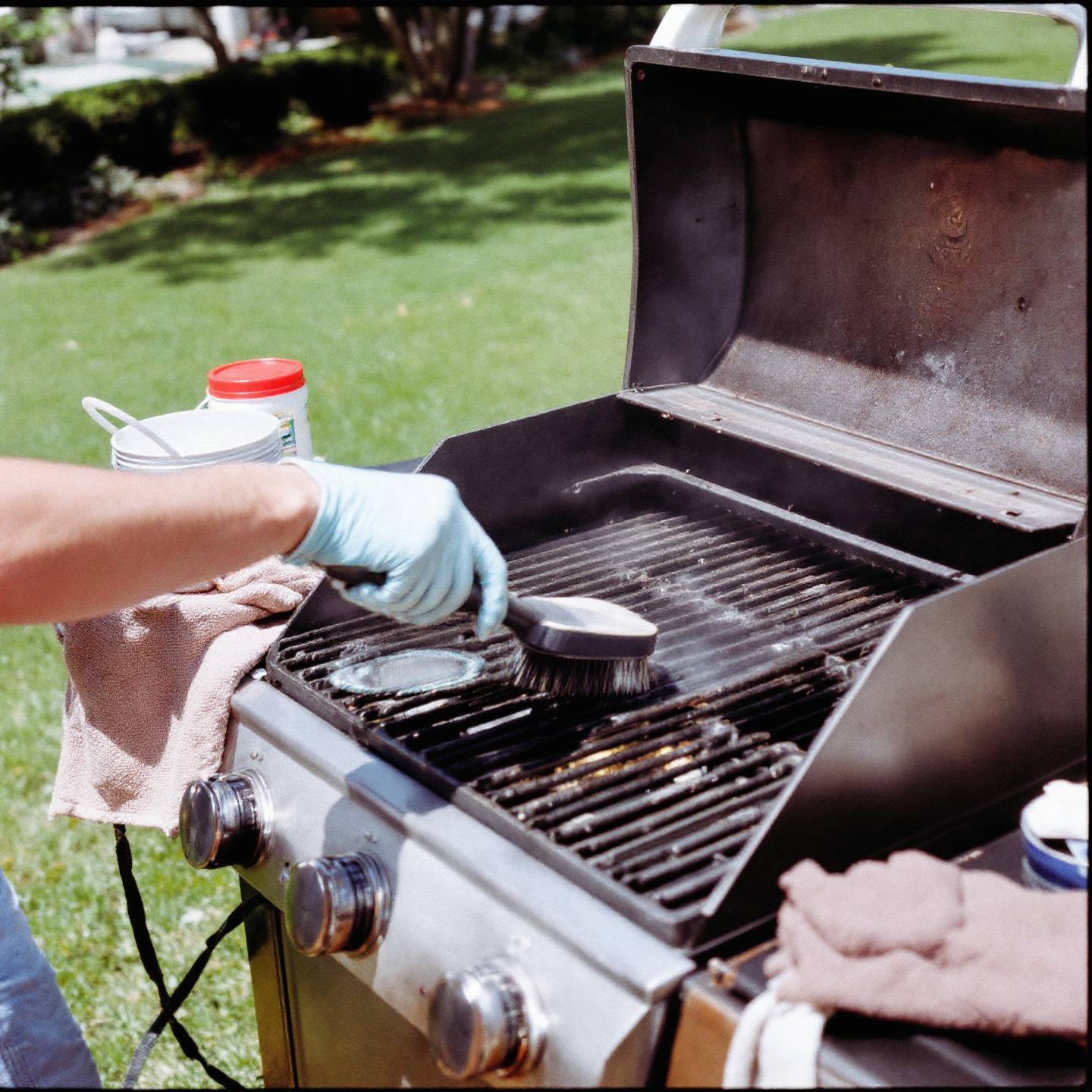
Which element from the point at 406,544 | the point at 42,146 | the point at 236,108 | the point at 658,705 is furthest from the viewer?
the point at 236,108

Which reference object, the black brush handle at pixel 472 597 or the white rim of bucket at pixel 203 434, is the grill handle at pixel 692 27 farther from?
the black brush handle at pixel 472 597

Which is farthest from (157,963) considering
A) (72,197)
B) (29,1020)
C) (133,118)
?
(133,118)

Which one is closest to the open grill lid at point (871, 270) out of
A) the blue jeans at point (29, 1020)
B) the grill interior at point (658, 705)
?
→ the grill interior at point (658, 705)

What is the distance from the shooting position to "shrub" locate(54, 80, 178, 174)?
10.8 metres

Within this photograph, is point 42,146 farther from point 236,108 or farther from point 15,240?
point 236,108

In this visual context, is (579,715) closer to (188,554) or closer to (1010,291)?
(188,554)

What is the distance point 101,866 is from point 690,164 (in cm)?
230

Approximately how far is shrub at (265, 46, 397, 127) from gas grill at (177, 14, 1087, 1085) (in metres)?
11.7

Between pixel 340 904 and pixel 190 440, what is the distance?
0.88 meters

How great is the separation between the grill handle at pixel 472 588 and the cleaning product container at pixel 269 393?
0.60 meters

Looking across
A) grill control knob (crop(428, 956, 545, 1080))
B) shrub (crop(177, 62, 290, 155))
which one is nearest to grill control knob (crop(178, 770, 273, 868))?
grill control knob (crop(428, 956, 545, 1080))

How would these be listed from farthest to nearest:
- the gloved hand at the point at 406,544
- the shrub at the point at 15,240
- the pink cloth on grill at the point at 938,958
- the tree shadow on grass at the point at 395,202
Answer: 1. the shrub at the point at 15,240
2. the tree shadow on grass at the point at 395,202
3. the gloved hand at the point at 406,544
4. the pink cloth on grill at the point at 938,958

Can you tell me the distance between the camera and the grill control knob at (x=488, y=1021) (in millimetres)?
1175

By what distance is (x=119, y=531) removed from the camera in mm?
1399
